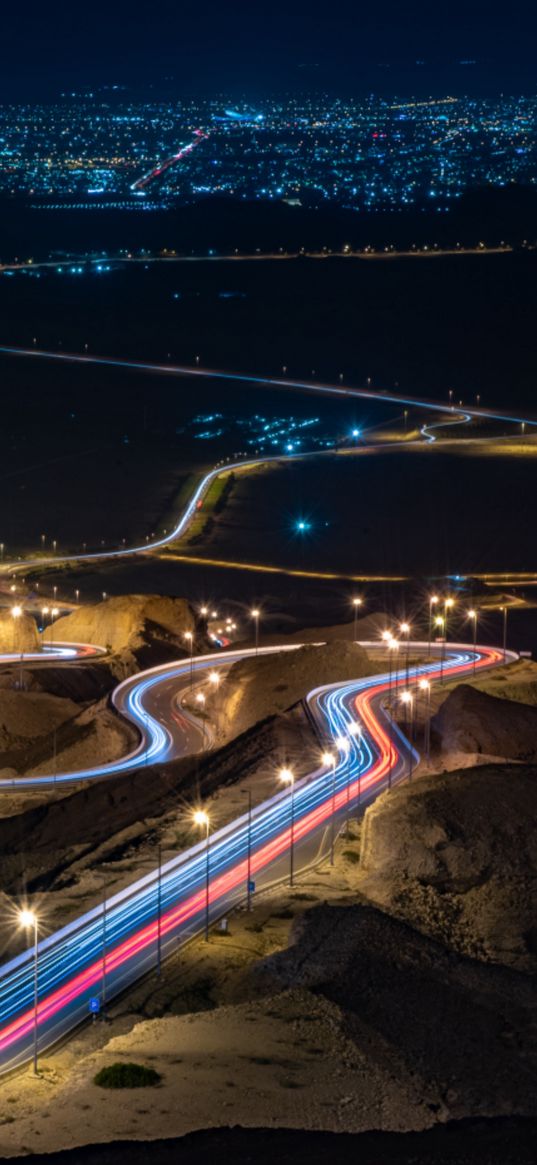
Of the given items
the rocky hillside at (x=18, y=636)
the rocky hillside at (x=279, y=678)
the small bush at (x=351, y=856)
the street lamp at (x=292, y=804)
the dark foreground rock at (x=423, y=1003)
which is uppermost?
the dark foreground rock at (x=423, y=1003)

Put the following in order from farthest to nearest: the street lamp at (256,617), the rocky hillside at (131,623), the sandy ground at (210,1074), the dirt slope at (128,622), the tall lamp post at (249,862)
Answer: the dirt slope at (128,622)
the rocky hillside at (131,623)
the street lamp at (256,617)
the tall lamp post at (249,862)
the sandy ground at (210,1074)

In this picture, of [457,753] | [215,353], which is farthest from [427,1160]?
[215,353]

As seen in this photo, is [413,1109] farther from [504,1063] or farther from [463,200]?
[463,200]

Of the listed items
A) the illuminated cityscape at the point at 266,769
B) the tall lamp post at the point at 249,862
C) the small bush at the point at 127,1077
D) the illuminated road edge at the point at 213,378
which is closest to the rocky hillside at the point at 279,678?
the illuminated cityscape at the point at 266,769

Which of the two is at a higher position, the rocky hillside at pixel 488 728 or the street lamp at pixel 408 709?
the rocky hillside at pixel 488 728

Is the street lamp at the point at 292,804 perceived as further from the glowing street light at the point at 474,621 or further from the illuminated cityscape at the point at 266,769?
the glowing street light at the point at 474,621

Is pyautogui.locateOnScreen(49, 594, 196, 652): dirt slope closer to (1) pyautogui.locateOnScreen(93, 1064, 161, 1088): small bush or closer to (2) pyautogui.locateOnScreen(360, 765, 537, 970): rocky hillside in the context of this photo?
(2) pyautogui.locateOnScreen(360, 765, 537, 970): rocky hillside

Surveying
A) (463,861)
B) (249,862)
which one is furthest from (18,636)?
(463,861)
